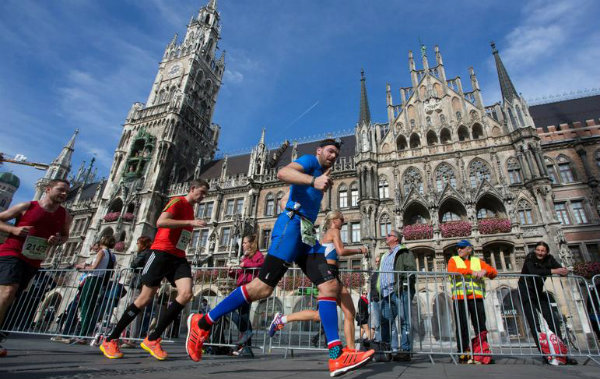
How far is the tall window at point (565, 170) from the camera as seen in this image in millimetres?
18000

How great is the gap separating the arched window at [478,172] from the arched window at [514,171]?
3.58ft

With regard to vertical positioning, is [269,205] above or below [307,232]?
above

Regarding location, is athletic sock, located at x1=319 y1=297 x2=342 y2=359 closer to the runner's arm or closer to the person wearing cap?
the person wearing cap

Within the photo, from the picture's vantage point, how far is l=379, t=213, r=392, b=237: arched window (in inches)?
757

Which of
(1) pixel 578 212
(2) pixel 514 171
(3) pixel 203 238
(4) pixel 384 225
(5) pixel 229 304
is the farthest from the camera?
(3) pixel 203 238

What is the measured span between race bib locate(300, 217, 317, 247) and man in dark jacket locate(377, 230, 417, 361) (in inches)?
102

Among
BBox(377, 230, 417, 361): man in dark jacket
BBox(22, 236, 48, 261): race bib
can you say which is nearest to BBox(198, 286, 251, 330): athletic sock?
BBox(22, 236, 48, 261): race bib

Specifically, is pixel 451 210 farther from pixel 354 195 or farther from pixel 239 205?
pixel 239 205

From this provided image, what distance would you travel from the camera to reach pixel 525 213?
1719cm

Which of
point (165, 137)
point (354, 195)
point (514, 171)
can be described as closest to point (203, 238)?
point (165, 137)

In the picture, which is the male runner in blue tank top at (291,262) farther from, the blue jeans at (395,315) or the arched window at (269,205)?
the arched window at (269,205)

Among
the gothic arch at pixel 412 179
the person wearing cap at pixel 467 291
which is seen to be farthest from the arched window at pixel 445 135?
the person wearing cap at pixel 467 291

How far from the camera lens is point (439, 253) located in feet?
55.8

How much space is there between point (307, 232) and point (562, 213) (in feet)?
67.1
